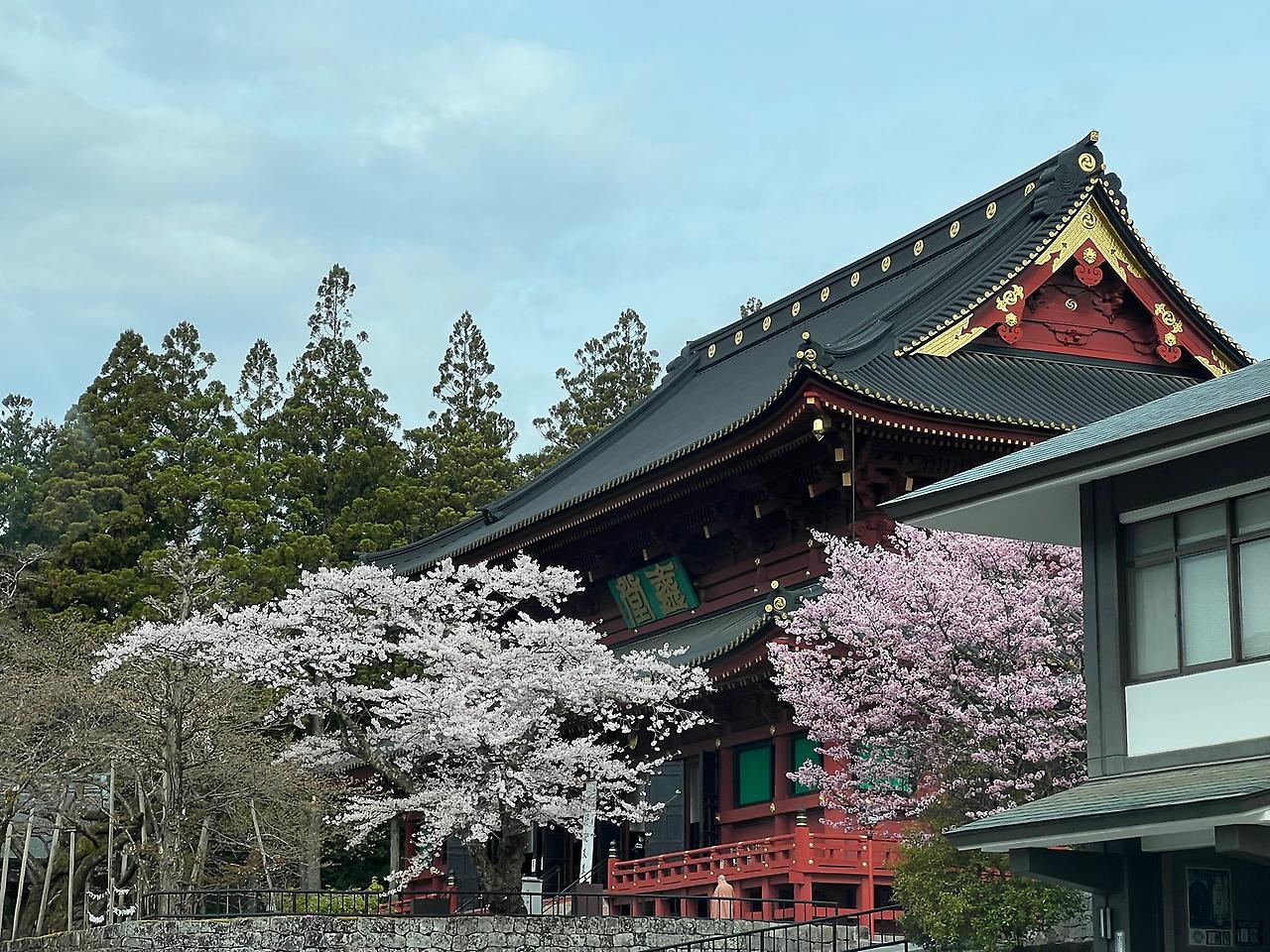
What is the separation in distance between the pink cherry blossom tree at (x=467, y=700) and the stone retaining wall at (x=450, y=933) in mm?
1159

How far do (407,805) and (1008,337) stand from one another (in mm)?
14373

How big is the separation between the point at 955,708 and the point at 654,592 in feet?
54.9

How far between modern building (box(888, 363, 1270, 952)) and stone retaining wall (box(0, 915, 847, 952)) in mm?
10399

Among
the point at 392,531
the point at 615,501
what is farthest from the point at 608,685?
the point at 392,531

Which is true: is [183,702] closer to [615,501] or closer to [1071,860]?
[615,501]

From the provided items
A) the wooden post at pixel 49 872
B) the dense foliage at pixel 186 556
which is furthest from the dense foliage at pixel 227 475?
the wooden post at pixel 49 872

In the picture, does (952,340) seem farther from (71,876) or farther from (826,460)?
(71,876)

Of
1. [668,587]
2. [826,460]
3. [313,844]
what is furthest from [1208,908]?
[313,844]

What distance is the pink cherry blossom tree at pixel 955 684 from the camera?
21594mm

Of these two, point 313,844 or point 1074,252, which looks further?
point 313,844

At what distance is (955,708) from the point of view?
21.9 metres

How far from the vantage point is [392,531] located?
59000 mm

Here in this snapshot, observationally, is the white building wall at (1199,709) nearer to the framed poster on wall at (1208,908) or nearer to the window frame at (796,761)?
the framed poster on wall at (1208,908)

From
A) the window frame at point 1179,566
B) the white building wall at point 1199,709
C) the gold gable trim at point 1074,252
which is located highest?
the gold gable trim at point 1074,252
